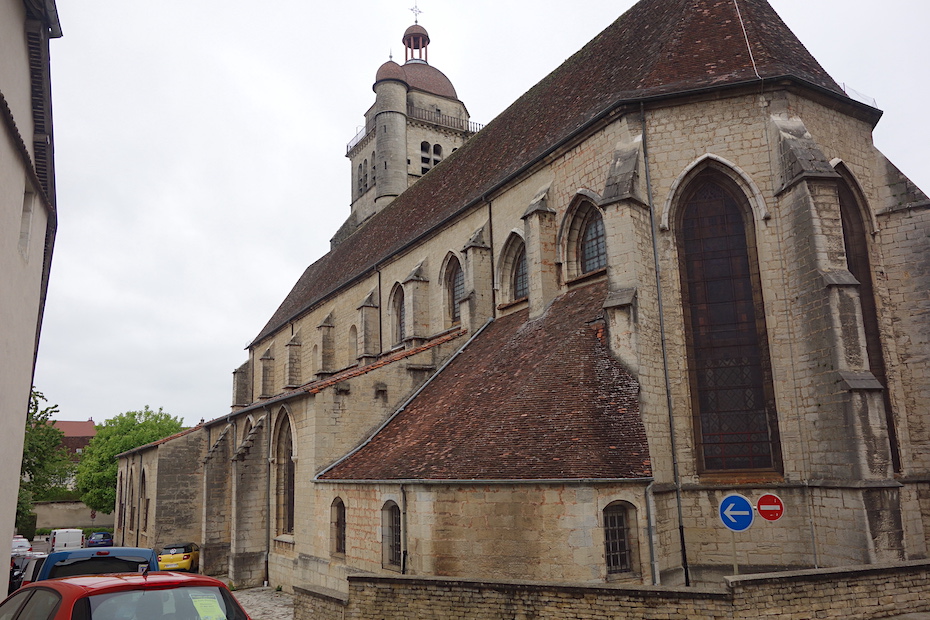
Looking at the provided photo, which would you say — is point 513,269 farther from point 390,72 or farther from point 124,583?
point 390,72

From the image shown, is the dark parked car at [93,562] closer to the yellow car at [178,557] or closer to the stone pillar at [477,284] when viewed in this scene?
the stone pillar at [477,284]

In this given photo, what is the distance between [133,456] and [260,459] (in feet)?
59.3

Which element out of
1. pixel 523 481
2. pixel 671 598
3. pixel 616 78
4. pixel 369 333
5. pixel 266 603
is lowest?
pixel 266 603

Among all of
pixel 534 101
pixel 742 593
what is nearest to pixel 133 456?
pixel 534 101

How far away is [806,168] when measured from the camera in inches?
506

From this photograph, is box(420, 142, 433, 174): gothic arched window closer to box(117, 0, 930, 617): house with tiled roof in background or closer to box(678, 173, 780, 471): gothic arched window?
box(117, 0, 930, 617): house with tiled roof in background

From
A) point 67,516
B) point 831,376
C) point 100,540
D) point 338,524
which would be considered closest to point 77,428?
point 67,516

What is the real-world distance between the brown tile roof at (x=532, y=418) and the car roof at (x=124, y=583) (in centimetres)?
735

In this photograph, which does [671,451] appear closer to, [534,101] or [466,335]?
[466,335]

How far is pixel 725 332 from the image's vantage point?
13742mm

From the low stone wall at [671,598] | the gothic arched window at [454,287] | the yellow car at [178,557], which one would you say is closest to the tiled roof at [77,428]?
the yellow car at [178,557]

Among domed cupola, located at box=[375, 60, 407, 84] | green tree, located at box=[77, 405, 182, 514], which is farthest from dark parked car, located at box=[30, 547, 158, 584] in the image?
green tree, located at box=[77, 405, 182, 514]

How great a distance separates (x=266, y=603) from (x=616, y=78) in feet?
52.2

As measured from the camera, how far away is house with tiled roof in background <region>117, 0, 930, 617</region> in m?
11.5
